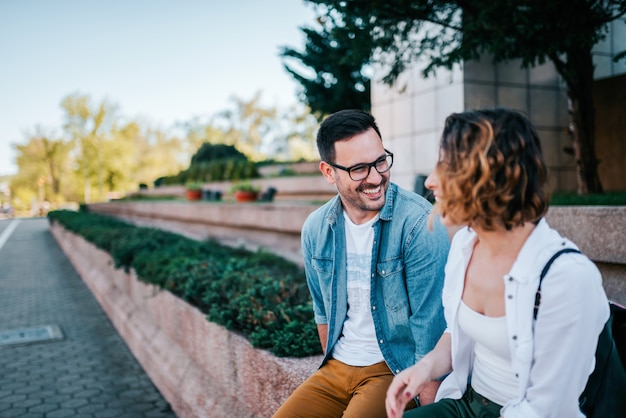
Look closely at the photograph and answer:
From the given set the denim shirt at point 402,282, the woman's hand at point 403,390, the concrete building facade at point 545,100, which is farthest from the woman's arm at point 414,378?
the concrete building facade at point 545,100

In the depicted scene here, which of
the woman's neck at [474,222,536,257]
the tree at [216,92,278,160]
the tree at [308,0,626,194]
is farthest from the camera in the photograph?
the tree at [216,92,278,160]

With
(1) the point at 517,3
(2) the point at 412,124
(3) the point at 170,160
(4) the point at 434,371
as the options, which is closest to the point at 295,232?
(2) the point at 412,124

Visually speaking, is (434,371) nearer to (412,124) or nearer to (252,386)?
(252,386)

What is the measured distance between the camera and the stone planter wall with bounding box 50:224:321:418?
345 cm

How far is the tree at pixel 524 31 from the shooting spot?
17.3 feet

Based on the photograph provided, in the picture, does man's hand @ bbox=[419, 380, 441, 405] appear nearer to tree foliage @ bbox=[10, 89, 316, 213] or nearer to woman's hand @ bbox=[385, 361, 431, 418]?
woman's hand @ bbox=[385, 361, 431, 418]

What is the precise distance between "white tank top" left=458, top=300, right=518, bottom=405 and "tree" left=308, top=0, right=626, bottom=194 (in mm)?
4051

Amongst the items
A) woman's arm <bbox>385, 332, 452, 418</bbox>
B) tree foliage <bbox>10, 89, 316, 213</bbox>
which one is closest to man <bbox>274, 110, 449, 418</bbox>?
woman's arm <bbox>385, 332, 452, 418</bbox>

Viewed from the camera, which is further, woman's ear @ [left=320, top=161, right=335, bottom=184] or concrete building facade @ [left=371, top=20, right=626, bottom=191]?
concrete building facade @ [left=371, top=20, right=626, bottom=191]

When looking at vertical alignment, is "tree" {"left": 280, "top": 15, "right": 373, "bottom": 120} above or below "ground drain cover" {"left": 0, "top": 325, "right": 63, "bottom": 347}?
above

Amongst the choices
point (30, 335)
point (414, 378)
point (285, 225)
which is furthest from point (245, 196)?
point (414, 378)

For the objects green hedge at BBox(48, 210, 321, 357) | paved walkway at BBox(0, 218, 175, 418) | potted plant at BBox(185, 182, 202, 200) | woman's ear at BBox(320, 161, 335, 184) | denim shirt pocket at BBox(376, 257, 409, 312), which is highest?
woman's ear at BBox(320, 161, 335, 184)

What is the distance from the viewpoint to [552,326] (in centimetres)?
162

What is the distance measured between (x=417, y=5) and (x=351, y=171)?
4.36m
